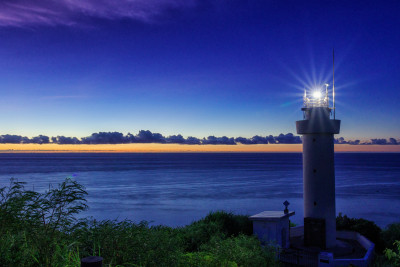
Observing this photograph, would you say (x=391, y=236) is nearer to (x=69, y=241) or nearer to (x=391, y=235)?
(x=391, y=235)

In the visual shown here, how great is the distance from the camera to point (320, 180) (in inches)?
868

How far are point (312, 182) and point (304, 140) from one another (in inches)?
115

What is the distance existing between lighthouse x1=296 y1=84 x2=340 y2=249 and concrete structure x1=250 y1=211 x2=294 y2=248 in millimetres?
1690

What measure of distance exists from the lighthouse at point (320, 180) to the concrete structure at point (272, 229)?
1.69m

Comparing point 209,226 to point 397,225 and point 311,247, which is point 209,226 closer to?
point 311,247

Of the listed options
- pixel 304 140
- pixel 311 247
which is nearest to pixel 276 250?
pixel 311 247

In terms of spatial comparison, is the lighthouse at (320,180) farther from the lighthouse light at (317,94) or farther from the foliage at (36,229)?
the foliage at (36,229)

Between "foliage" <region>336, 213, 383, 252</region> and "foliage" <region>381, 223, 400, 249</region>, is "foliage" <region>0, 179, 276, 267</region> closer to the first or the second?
"foliage" <region>336, 213, 383, 252</region>

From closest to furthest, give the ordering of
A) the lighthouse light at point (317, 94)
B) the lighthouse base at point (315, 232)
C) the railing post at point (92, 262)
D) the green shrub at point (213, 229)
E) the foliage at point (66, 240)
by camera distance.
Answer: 1. the railing post at point (92, 262)
2. the foliage at point (66, 240)
3. the lighthouse base at point (315, 232)
4. the green shrub at point (213, 229)
5. the lighthouse light at point (317, 94)

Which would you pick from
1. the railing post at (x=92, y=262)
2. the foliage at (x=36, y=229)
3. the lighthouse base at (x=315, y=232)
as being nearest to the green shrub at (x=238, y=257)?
the lighthouse base at (x=315, y=232)

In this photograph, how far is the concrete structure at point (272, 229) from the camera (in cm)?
2128

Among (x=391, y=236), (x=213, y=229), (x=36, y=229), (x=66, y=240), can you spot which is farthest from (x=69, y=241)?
(x=391, y=236)

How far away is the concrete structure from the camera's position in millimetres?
21281

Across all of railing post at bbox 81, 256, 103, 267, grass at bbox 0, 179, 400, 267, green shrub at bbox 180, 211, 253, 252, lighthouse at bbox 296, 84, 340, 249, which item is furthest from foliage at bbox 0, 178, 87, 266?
lighthouse at bbox 296, 84, 340, 249
